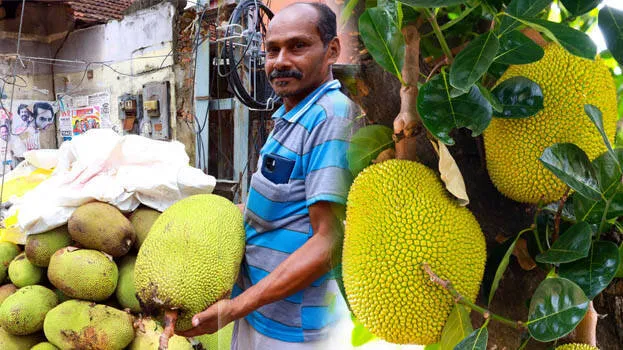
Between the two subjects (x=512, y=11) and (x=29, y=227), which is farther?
(x=29, y=227)

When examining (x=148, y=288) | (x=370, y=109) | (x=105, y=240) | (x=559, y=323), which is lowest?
(x=105, y=240)

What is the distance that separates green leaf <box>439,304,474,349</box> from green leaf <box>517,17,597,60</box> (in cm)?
21

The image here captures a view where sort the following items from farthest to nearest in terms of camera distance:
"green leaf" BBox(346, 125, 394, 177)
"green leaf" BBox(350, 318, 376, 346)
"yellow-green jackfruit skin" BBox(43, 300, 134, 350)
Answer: "yellow-green jackfruit skin" BBox(43, 300, 134, 350), "green leaf" BBox(350, 318, 376, 346), "green leaf" BBox(346, 125, 394, 177)

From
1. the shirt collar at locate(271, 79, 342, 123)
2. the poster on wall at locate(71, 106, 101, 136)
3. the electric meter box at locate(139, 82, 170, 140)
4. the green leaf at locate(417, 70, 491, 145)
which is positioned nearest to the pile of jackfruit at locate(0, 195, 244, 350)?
the shirt collar at locate(271, 79, 342, 123)

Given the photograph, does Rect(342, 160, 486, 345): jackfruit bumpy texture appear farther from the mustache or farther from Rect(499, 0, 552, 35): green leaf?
the mustache

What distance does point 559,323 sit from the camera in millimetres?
377

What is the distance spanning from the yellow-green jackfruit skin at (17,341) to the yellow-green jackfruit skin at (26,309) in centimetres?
5

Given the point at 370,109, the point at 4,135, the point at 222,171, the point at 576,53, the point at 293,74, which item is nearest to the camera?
the point at 576,53

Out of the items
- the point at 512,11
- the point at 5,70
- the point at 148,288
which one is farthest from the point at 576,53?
the point at 5,70

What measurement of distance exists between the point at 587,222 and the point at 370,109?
203mm

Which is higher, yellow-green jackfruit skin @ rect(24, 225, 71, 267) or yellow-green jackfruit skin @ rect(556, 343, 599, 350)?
yellow-green jackfruit skin @ rect(556, 343, 599, 350)

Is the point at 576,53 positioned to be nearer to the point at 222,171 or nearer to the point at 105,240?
the point at 222,171

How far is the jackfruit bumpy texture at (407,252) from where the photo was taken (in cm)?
41

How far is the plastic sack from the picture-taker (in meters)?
1.54
